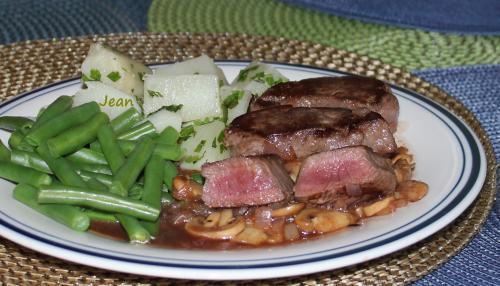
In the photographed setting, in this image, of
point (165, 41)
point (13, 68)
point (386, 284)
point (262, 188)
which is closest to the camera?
point (386, 284)

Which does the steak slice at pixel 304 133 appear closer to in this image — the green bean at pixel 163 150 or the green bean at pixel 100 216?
the green bean at pixel 163 150

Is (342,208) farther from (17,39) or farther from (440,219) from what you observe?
(17,39)

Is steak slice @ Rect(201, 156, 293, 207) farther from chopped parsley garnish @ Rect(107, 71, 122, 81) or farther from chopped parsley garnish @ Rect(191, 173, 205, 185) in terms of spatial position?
chopped parsley garnish @ Rect(107, 71, 122, 81)

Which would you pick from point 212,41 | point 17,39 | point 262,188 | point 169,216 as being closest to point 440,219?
point 262,188

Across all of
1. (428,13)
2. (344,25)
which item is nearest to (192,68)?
(344,25)

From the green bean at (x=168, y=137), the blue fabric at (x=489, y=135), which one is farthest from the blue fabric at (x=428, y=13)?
the green bean at (x=168, y=137)

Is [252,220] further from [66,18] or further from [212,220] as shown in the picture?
[66,18]
